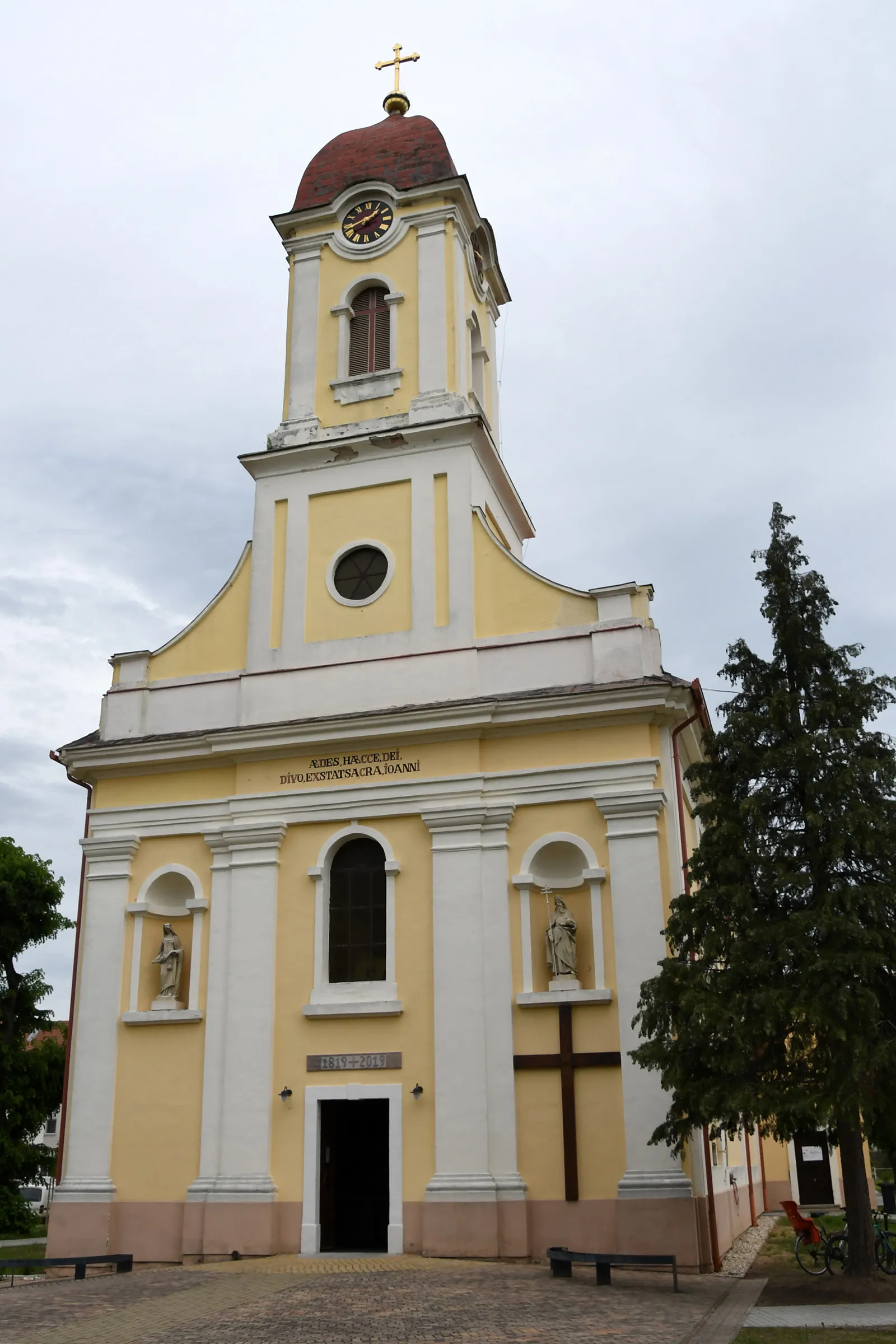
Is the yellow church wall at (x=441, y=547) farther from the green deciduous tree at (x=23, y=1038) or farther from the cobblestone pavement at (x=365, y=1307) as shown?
the green deciduous tree at (x=23, y=1038)

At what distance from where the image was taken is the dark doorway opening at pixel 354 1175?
18062mm

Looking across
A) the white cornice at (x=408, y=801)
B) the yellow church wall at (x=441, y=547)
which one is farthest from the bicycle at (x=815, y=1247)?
the yellow church wall at (x=441, y=547)

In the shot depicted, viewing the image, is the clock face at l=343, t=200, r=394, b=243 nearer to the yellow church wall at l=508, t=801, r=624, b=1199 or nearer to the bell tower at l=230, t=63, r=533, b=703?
the bell tower at l=230, t=63, r=533, b=703

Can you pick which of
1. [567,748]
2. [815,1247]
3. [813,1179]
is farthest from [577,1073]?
[813,1179]

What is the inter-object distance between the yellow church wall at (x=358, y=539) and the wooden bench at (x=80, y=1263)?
30.3 ft

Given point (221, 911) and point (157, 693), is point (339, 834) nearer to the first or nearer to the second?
point (221, 911)

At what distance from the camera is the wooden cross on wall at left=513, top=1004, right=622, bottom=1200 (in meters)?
16.7

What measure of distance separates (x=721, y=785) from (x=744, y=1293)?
562 cm

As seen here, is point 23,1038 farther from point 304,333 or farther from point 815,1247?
point 815,1247

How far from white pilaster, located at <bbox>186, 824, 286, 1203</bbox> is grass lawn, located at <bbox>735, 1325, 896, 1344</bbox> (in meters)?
8.35

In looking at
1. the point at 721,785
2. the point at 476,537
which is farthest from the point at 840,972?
the point at 476,537

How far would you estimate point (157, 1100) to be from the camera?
18.8 meters

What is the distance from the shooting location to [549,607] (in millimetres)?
19625

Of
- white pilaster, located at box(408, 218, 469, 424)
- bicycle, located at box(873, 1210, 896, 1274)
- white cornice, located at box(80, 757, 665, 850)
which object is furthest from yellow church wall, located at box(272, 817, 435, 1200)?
white pilaster, located at box(408, 218, 469, 424)
